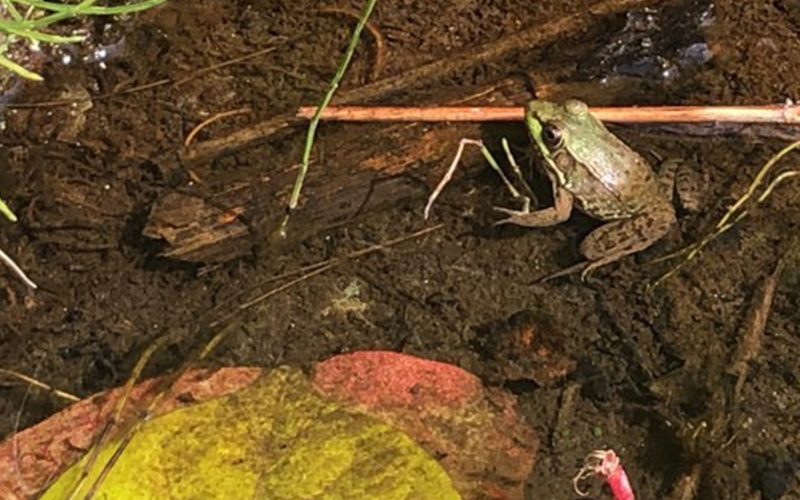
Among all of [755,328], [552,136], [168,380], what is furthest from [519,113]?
[168,380]

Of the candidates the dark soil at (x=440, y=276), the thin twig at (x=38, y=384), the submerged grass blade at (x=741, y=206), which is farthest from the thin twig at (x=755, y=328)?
the thin twig at (x=38, y=384)

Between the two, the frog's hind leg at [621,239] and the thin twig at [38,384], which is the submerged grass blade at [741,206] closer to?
the frog's hind leg at [621,239]

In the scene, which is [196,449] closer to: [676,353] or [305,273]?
[305,273]

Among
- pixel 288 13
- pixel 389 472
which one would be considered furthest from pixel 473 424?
pixel 288 13

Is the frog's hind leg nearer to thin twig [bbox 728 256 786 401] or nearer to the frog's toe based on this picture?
the frog's toe

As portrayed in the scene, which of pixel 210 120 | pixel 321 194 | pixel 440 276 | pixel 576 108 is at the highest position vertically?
pixel 210 120

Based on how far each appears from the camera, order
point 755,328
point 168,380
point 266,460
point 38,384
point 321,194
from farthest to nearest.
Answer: point 321,194
point 755,328
point 38,384
point 168,380
point 266,460

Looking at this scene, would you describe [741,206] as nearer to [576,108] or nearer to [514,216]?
[576,108]
